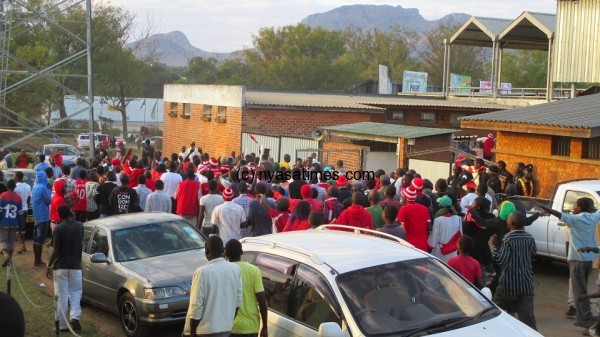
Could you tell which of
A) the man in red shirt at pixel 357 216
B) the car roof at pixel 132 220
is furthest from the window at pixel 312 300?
the car roof at pixel 132 220

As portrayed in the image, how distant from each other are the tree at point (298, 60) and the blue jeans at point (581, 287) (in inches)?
2907

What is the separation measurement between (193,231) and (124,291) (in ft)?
5.45

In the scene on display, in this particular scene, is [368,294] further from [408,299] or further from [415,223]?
[415,223]

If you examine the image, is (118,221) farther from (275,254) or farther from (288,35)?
(288,35)

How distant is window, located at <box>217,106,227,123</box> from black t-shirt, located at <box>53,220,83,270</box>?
65.8 ft

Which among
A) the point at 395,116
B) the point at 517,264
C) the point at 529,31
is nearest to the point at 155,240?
the point at 517,264

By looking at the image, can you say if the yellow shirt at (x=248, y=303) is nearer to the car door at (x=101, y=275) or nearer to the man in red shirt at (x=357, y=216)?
the man in red shirt at (x=357, y=216)

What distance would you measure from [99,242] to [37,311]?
53.2 inches

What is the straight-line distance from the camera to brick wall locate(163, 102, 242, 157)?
95.3 ft

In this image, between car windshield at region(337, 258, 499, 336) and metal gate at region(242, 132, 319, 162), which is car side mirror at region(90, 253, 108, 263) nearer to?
car windshield at region(337, 258, 499, 336)

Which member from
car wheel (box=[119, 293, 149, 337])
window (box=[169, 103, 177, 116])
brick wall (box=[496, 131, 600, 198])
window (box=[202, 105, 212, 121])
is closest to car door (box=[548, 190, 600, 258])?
brick wall (box=[496, 131, 600, 198])

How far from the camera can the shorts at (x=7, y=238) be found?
45.3ft

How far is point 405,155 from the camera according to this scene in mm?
19297

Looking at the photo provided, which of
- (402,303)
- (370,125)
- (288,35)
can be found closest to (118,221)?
(402,303)
